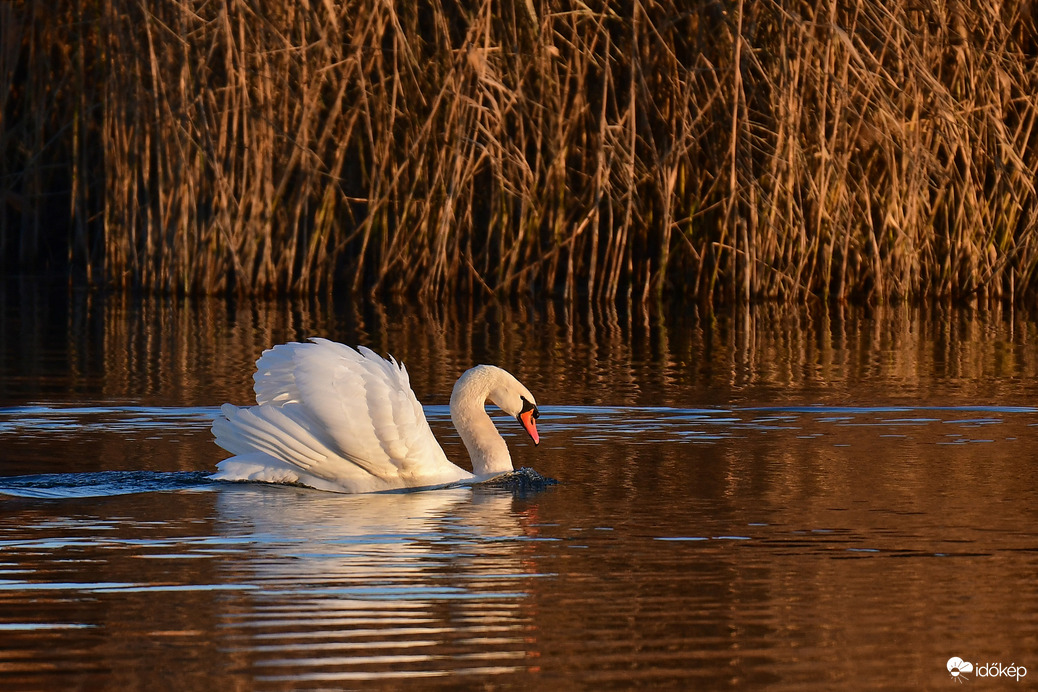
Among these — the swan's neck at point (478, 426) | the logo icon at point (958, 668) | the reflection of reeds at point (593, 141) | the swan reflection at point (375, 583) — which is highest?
the reflection of reeds at point (593, 141)

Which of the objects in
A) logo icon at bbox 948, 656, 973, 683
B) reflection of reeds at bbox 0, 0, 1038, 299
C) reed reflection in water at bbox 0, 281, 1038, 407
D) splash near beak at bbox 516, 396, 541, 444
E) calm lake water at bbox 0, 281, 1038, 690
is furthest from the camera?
reflection of reeds at bbox 0, 0, 1038, 299

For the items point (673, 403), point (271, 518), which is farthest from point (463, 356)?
point (271, 518)

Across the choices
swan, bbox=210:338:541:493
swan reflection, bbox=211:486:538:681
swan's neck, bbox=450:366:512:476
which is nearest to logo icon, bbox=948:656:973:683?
swan reflection, bbox=211:486:538:681

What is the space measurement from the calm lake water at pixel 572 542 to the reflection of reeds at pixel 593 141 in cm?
477

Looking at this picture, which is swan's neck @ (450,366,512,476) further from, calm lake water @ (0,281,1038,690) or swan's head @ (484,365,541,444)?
calm lake water @ (0,281,1038,690)

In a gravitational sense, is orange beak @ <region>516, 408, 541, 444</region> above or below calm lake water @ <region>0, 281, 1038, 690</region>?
above

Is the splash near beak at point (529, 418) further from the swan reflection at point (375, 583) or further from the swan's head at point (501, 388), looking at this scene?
the swan reflection at point (375, 583)

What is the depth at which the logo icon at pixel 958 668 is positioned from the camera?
463 cm

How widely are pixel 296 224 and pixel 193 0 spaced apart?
90.8 inches

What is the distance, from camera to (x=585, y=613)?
17.4 ft

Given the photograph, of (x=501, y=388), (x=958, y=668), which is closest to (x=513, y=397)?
(x=501, y=388)

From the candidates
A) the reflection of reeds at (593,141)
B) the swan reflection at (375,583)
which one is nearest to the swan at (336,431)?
the swan reflection at (375,583)

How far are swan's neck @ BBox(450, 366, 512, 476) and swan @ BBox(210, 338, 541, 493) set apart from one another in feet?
0.04

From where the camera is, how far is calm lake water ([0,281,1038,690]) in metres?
4.80
